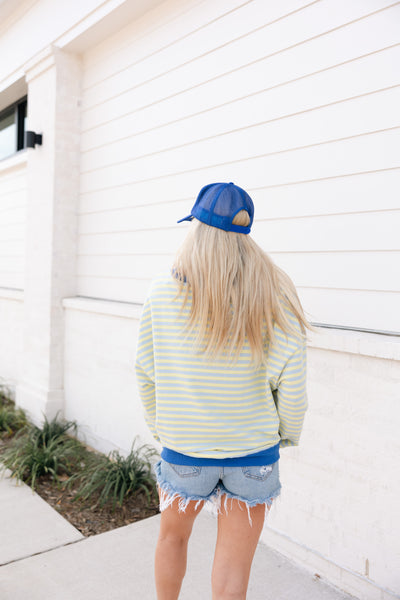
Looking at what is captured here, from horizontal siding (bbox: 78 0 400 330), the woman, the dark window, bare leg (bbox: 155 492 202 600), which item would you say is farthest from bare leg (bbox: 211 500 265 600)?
the dark window

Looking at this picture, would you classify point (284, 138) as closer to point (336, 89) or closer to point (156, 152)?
point (336, 89)

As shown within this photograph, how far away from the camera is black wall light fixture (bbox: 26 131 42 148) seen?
487cm

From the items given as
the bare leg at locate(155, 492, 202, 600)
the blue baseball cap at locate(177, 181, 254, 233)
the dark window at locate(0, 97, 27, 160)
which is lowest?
the bare leg at locate(155, 492, 202, 600)

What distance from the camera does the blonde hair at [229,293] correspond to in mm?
1573

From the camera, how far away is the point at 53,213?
188 inches

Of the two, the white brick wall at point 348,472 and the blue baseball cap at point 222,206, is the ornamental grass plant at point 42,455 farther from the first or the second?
the blue baseball cap at point 222,206

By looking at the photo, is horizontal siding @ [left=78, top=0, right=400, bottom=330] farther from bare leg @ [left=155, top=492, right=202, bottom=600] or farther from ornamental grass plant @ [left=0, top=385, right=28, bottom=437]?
ornamental grass plant @ [left=0, top=385, right=28, bottom=437]

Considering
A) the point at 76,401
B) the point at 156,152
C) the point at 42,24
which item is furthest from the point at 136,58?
the point at 76,401

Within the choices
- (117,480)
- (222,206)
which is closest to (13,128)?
(117,480)

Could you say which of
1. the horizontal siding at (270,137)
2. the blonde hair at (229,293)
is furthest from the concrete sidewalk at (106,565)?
the blonde hair at (229,293)

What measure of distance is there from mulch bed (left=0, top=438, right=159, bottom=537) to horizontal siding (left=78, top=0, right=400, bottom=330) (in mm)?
1600

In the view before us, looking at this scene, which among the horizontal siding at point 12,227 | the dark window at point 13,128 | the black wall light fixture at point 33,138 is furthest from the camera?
the dark window at point 13,128

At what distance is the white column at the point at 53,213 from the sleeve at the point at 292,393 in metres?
3.47

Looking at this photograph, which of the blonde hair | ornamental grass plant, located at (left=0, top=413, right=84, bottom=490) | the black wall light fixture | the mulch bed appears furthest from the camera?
the black wall light fixture
